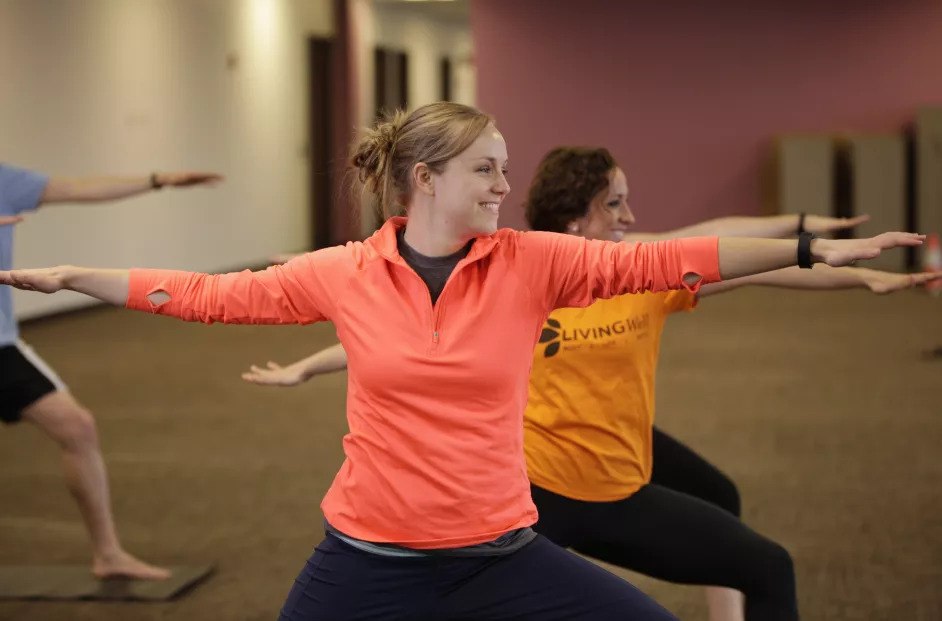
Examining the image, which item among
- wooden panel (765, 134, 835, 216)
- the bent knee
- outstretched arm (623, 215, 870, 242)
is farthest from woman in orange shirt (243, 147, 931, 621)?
wooden panel (765, 134, 835, 216)

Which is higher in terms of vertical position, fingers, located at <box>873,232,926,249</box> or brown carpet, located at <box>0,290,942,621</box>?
fingers, located at <box>873,232,926,249</box>

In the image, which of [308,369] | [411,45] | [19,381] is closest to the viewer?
[308,369]

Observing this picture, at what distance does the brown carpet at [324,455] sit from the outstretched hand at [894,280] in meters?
1.27

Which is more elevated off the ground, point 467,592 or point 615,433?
point 615,433

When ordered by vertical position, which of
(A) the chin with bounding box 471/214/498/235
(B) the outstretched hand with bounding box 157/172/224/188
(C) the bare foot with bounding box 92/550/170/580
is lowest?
(C) the bare foot with bounding box 92/550/170/580

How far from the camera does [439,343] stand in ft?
6.20

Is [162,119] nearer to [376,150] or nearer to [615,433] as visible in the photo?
[615,433]

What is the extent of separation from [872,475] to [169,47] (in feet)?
26.8

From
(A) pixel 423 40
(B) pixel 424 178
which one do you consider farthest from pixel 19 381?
(A) pixel 423 40

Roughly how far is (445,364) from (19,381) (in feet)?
6.49

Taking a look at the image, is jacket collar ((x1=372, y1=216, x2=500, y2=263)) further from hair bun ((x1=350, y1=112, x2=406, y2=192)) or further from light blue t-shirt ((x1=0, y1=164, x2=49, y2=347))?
light blue t-shirt ((x1=0, y1=164, x2=49, y2=347))

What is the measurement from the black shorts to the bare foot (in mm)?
517

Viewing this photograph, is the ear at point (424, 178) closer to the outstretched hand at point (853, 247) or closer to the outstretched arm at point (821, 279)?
the outstretched hand at point (853, 247)

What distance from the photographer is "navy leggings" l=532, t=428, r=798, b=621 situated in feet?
7.48
